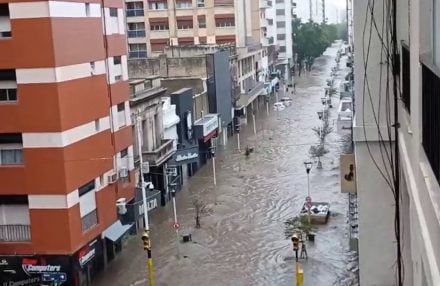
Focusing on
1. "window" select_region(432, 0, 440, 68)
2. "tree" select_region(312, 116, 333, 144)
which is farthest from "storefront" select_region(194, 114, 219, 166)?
"window" select_region(432, 0, 440, 68)

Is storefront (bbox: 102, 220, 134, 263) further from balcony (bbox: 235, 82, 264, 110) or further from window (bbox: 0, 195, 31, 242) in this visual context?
balcony (bbox: 235, 82, 264, 110)

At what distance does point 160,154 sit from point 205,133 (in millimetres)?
8540

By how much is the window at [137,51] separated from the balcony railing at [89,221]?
41.2 m

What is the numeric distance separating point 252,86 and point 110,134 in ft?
120

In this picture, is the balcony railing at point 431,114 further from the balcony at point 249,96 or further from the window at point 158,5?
the window at point 158,5

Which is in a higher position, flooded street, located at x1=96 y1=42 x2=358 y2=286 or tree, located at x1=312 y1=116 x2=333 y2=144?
tree, located at x1=312 y1=116 x2=333 y2=144

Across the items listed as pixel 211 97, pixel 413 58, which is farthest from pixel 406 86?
pixel 211 97

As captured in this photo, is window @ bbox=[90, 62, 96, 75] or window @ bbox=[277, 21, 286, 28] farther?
window @ bbox=[277, 21, 286, 28]

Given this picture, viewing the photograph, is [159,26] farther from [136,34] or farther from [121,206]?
[121,206]

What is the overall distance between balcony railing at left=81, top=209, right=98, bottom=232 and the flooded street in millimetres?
1582

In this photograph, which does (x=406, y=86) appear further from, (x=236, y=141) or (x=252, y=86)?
(x=252, y=86)

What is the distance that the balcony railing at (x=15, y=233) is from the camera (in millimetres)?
19062

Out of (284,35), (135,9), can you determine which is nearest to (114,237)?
(135,9)

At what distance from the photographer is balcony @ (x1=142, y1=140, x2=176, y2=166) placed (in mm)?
27406
